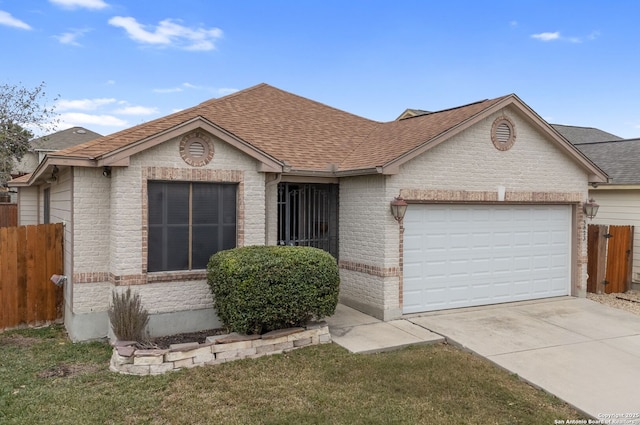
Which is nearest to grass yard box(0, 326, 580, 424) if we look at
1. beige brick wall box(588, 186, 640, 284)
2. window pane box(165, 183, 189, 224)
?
window pane box(165, 183, 189, 224)

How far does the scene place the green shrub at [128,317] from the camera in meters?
7.25

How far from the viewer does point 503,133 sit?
1045 cm

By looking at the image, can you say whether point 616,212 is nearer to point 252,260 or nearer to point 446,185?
point 446,185

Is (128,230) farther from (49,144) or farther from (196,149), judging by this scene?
(49,144)

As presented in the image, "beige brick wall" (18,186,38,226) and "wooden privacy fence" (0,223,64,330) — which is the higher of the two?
"beige brick wall" (18,186,38,226)

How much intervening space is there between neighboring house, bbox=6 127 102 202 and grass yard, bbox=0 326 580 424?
2022 centimetres

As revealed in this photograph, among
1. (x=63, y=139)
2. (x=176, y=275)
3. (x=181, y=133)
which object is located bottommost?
(x=176, y=275)

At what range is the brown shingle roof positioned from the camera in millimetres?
8938

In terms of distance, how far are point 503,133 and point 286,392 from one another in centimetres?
758

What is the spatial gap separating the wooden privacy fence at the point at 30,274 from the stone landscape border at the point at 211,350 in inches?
136

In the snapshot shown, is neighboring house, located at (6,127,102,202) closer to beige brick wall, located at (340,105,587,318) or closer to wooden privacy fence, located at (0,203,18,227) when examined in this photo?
wooden privacy fence, located at (0,203,18,227)

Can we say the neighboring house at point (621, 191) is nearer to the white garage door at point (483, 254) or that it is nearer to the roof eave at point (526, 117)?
the roof eave at point (526, 117)

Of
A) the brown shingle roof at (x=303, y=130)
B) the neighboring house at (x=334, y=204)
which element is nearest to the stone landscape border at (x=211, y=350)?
the neighboring house at (x=334, y=204)

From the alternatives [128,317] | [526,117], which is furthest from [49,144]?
[526,117]
